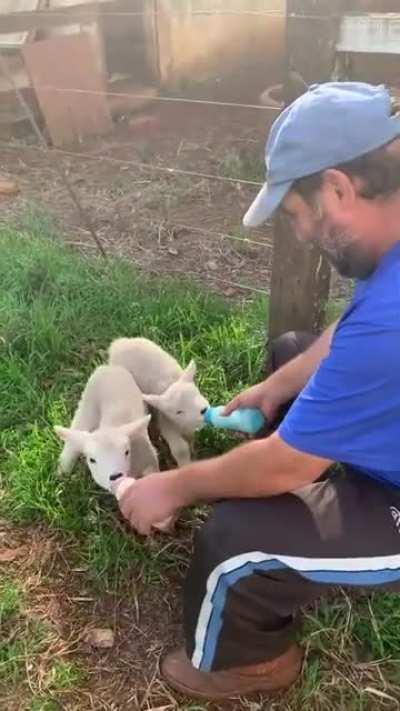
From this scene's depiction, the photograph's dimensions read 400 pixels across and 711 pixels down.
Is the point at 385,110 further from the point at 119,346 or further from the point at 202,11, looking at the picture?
the point at 202,11

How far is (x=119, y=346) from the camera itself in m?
2.88

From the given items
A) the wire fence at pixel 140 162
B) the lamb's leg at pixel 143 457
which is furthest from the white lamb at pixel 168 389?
the wire fence at pixel 140 162

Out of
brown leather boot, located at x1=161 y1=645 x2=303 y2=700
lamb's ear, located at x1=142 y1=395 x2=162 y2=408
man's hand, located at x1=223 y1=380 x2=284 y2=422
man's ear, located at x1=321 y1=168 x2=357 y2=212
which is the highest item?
man's ear, located at x1=321 y1=168 x2=357 y2=212

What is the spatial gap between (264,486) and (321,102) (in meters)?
0.82

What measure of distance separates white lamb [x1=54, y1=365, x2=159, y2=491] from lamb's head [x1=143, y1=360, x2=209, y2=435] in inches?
3.0

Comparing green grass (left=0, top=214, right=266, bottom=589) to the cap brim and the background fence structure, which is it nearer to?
the background fence structure

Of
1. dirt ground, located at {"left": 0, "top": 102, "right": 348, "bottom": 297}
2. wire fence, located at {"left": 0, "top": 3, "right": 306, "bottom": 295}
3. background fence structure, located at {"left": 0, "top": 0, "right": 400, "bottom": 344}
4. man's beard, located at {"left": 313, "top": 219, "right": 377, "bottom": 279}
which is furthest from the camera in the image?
background fence structure, located at {"left": 0, "top": 0, "right": 400, "bottom": 344}

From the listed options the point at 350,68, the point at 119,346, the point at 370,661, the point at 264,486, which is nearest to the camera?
the point at 264,486

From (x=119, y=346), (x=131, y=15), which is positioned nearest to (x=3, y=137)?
(x=131, y=15)

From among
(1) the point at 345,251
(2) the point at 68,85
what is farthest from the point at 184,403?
(2) the point at 68,85

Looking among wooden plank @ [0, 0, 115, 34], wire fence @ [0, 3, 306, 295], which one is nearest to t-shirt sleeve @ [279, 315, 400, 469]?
wire fence @ [0, 3, 306, 295]

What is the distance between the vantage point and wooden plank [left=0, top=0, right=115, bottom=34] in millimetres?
5664

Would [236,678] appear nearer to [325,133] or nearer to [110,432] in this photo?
[110,432]

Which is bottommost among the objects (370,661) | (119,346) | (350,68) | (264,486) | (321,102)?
(370,661)
